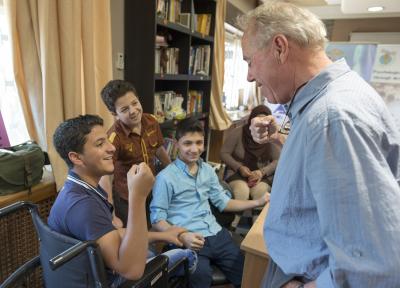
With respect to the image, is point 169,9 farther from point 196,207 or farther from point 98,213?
point 98,213

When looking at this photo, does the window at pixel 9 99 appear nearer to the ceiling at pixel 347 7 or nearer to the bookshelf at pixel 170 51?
→ the bookshelf at pixel 170 51

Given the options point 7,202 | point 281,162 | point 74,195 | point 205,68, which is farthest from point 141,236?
point 205,68

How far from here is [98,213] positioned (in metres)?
0.97

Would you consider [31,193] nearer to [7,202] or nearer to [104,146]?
[7,202]

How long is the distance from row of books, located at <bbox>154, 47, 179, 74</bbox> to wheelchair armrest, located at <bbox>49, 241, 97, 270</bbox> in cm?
176

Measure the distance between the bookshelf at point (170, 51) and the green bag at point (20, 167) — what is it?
959 millimetres

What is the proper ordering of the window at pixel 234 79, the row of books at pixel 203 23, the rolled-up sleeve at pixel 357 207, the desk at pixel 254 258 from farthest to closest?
1. the window at pixel 234 79
2. the row of books at pixel 203 23
3. the desk at pixel 254 258
4. the rolled-up sleeve at pixel 357 207

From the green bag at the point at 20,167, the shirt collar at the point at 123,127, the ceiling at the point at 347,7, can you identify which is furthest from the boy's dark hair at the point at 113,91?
the ceiling at the point at 347,7

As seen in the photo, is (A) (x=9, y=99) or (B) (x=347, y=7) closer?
Result: (A) (x=9, y=99)

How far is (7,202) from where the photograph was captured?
1384 millimetres

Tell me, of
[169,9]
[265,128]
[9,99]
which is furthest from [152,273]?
[169,9]

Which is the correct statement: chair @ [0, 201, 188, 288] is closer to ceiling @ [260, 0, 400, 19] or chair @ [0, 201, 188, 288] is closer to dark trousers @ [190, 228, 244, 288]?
dark trousers @ [190, 228, 244, 288]

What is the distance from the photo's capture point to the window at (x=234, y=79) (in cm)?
466

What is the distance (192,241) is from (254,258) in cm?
33
